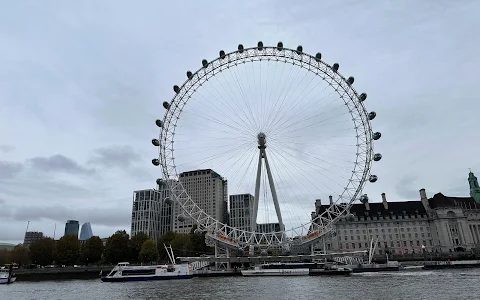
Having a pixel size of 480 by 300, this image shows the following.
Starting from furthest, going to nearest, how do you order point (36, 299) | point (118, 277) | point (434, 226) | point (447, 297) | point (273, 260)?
point (434, 226), point (273, 260), point (118, 277), point (36, 299), point (447, 297)

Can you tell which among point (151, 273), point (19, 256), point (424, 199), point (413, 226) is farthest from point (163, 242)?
point (424, 199)

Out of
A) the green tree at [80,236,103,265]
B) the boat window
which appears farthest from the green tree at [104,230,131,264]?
the boat window

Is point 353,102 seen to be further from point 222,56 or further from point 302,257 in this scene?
point 302,257

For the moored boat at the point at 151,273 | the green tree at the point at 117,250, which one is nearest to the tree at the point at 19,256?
the green tree at the point at 117,250

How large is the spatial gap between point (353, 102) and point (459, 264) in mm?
42422

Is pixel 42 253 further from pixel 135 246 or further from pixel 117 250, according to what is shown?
pixel 135 246

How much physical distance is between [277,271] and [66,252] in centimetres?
6809

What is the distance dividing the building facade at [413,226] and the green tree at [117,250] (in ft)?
191

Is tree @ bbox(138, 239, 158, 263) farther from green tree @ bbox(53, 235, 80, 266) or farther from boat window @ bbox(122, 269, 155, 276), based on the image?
boat window @ bbox(122, 269, 155, 276)

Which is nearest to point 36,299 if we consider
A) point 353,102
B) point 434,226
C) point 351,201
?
point 351,201

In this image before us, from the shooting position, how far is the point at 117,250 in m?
105

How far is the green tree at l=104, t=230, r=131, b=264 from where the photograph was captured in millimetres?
105250

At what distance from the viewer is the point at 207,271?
7631cm

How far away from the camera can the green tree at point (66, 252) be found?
106 metres
